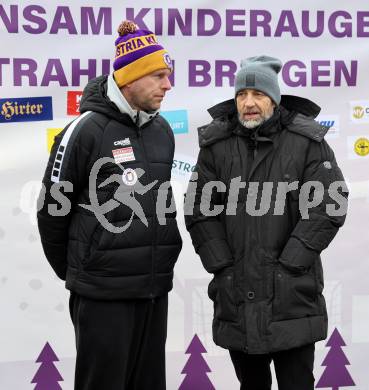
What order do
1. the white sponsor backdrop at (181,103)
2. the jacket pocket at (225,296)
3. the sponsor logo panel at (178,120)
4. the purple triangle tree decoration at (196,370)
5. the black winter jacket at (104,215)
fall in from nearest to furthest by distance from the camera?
the black winter jacket at (104,215) → the jacket pocket at (225,296) → the white sponsor backdrop at (181,103) → the sponsor logo panel at (178,120) → the purple triangle tree decoration at (196,370)

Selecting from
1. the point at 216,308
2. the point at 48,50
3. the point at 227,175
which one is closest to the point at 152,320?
the point at 216,308

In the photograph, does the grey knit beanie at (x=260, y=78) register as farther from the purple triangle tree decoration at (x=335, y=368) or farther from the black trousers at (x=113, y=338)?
the purple triangle tree decoration at (x=335, y=368)

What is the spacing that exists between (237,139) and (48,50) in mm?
1070

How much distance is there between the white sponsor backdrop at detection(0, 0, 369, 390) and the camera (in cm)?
343

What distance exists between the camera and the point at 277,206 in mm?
2732

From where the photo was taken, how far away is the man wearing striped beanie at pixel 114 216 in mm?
2654

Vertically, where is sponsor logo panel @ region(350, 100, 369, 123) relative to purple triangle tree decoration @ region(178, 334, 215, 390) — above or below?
above

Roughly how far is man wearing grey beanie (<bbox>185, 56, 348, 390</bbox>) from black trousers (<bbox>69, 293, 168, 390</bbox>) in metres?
0.26

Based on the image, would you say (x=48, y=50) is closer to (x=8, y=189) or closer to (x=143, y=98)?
(x=8, y=189)

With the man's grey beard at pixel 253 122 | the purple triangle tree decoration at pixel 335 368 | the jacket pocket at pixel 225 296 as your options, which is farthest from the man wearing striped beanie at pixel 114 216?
the purple triangle tree decoration at pixel 335 368

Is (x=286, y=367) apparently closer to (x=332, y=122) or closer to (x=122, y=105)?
(x=122, y=105)

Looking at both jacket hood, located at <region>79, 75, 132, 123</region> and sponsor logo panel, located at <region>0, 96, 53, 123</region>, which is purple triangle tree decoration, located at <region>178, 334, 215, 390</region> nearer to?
sponsor logo panel, located at <region>0, 96, 53, 123</region>

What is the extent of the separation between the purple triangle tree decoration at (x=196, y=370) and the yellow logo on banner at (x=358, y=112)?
1.23 m

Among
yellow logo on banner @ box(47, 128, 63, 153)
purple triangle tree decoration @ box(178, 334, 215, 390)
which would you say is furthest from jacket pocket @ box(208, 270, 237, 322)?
yellow logo on banner @ box(47, 128, 63, 153)
